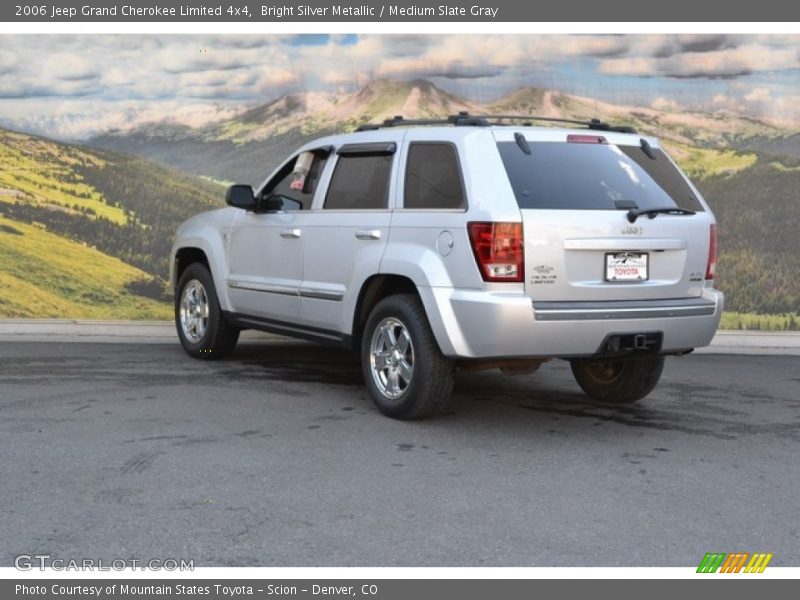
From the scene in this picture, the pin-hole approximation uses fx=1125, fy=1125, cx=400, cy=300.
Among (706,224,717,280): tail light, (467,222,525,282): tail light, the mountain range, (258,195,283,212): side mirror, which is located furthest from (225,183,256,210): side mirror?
the mountain range

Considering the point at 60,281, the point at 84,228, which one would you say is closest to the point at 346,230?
the point at 60,281

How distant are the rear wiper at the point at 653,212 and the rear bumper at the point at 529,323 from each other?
535mm

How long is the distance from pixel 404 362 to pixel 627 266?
1.58 meters

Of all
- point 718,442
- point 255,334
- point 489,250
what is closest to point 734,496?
point 718,442

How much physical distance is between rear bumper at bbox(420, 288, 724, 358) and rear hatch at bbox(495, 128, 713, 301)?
0.28 feet

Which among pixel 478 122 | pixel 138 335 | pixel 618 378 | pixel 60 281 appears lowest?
pixel 138 335

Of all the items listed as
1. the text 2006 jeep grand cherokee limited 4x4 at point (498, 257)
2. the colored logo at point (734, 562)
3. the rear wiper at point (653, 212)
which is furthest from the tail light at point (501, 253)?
the colored logo at point (734, 562)

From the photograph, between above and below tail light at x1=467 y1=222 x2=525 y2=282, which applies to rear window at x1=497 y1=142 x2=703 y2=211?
above

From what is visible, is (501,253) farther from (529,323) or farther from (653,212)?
(653,212)

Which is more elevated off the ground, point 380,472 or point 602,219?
point 602,219

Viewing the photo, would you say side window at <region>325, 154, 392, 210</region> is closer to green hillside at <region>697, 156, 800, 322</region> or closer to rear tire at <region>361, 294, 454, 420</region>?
rear tire at <region>361, 294, 454, 420</region>

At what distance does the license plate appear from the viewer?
6.92 metres

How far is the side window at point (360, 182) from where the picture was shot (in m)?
7.81

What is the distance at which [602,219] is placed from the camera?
6898 mm
